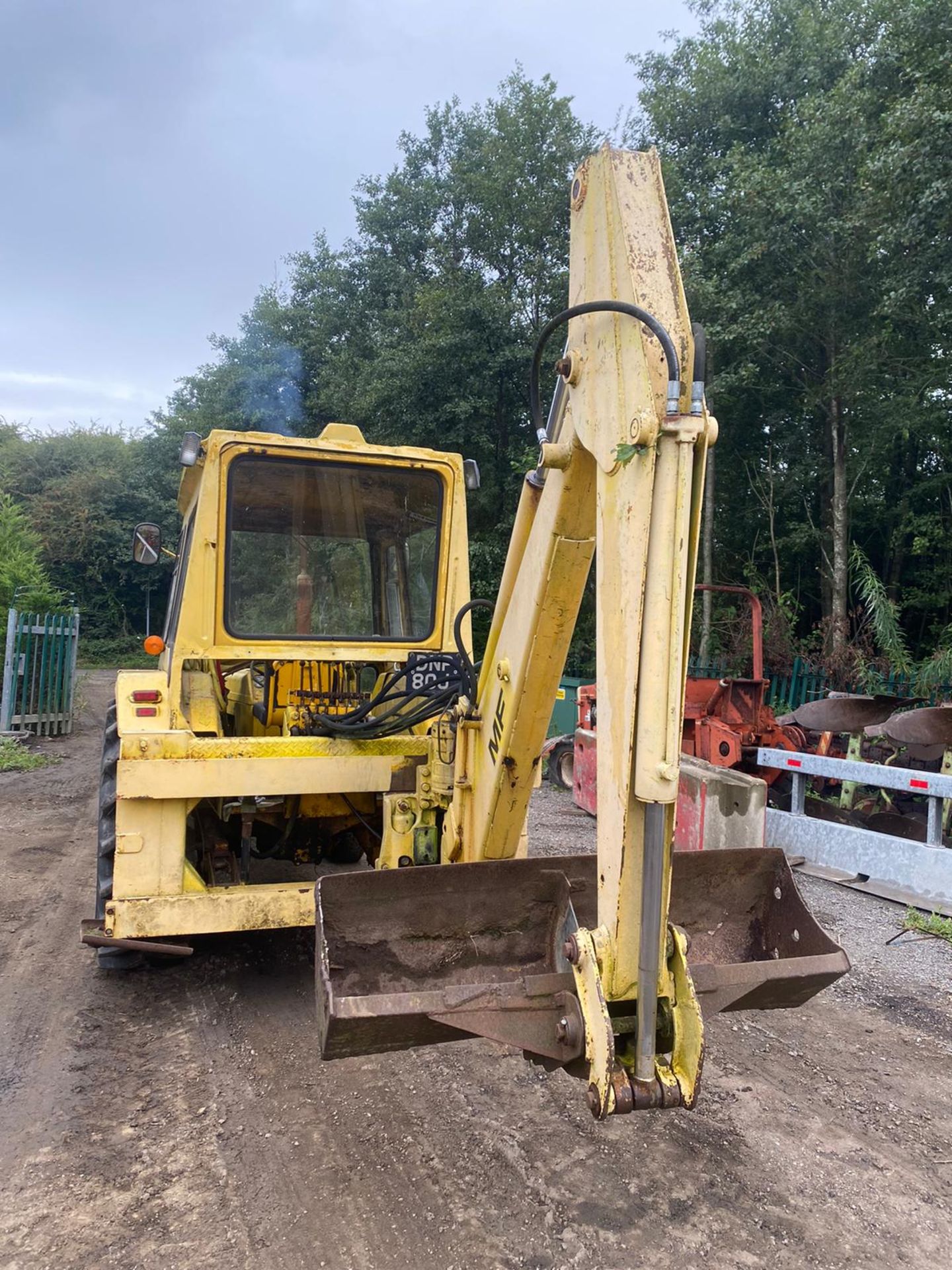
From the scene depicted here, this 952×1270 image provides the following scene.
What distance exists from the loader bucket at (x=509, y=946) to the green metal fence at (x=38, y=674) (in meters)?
10.4

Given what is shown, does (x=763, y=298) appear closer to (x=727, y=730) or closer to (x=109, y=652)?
(x=727, y=730)

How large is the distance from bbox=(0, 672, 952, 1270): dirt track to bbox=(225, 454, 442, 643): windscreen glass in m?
1.76

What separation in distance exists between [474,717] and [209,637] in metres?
1.53

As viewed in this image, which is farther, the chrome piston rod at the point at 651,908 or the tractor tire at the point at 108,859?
the tractor tire at the point at 108,859

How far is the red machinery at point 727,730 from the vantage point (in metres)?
7.52

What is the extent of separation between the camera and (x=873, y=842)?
5855 mm

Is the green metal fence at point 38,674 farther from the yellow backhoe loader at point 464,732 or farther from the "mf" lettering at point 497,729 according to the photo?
the "mf" lettering at point 497,729

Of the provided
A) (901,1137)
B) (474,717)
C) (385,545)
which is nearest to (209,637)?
(385,545)

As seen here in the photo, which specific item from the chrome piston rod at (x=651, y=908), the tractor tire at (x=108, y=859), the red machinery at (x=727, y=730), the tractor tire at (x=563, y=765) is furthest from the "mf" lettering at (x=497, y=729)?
the tractor tire at (x=563, y=765)

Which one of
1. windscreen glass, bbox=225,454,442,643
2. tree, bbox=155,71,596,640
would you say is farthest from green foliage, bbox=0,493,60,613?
windscreen glass, bbox=225,454,442,643

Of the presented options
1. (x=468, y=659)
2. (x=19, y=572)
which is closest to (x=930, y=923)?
(x=468, y=659)

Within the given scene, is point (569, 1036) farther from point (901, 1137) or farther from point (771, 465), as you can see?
point (771, 465)

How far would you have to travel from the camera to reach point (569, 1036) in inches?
82.4

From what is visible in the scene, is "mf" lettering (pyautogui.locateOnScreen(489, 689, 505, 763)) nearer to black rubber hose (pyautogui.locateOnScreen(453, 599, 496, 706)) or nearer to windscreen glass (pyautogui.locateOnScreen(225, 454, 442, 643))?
black rubber hose (pyautogui.locateOnScreen(453, 599, 496, 706))
